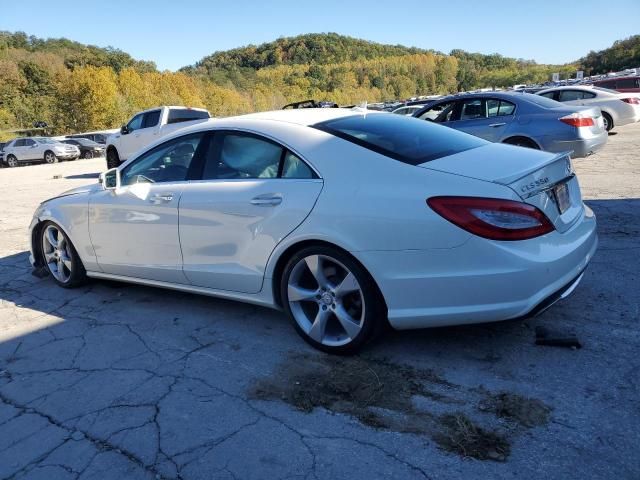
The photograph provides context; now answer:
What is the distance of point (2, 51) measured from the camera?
79.9 m

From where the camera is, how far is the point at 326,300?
3234 millimetres

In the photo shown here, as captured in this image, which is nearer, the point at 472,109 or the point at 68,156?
the point at 472,109

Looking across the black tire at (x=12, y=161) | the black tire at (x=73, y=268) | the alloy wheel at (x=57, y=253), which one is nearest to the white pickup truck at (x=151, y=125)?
the alloy wheel at (x=57, y=253)

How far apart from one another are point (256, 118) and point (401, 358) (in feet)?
6.50

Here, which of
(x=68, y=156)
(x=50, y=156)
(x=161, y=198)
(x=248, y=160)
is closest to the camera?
(x=248, y=160)

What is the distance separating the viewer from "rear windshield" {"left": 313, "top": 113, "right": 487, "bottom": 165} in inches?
127

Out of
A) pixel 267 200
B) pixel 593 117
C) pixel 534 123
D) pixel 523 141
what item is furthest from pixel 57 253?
pixel 593 117

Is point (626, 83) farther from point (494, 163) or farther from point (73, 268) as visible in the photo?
point (73, 268)

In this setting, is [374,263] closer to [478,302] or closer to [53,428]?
[478,302]

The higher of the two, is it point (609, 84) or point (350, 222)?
point (609, 84)

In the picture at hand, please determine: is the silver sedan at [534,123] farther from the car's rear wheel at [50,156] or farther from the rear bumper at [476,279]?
the car's rear wheel at [50,156]

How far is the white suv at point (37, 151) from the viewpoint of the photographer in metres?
28.6

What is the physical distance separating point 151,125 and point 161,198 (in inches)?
490

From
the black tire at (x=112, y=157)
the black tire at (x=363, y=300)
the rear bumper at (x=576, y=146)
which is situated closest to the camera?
the black tire at (x=363, y=300)
